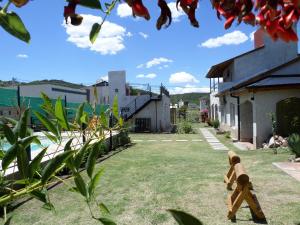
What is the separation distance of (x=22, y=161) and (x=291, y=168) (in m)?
10.4

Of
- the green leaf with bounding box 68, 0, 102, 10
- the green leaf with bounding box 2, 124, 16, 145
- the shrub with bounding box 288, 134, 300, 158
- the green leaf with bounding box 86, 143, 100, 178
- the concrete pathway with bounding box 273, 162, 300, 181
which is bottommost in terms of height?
the concrete pathway with bounding box 273, 162, 300, 181

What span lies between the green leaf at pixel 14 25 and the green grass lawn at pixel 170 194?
199 inches

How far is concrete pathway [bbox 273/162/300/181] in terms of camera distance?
31.4 feet

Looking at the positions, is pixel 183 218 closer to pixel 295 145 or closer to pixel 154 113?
pixel 295 145

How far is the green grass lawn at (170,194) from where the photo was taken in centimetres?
632

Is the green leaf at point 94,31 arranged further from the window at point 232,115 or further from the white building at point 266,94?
the window at point 232,115

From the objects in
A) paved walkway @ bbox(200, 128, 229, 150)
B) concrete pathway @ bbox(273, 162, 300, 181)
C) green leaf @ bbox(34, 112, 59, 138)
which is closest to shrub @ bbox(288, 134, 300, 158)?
concrete pathway @ bbox(273, 162, 300, 181)

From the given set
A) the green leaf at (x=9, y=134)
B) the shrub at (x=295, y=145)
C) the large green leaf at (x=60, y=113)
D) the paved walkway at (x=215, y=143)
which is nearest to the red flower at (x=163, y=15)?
the large green leaf at (x=60, y=113)

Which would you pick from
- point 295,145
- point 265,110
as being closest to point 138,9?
point 295,145

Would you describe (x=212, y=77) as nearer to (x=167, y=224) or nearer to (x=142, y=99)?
(x=142, y=99)

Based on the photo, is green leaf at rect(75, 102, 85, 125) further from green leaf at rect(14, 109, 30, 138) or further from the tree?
the tree

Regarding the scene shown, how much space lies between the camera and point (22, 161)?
0.81 metres

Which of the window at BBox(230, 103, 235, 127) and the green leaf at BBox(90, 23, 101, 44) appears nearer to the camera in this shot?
the green leaf at BBox(90, 23, 101, 44)

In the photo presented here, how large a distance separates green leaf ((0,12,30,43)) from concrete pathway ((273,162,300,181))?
916 centimetres
